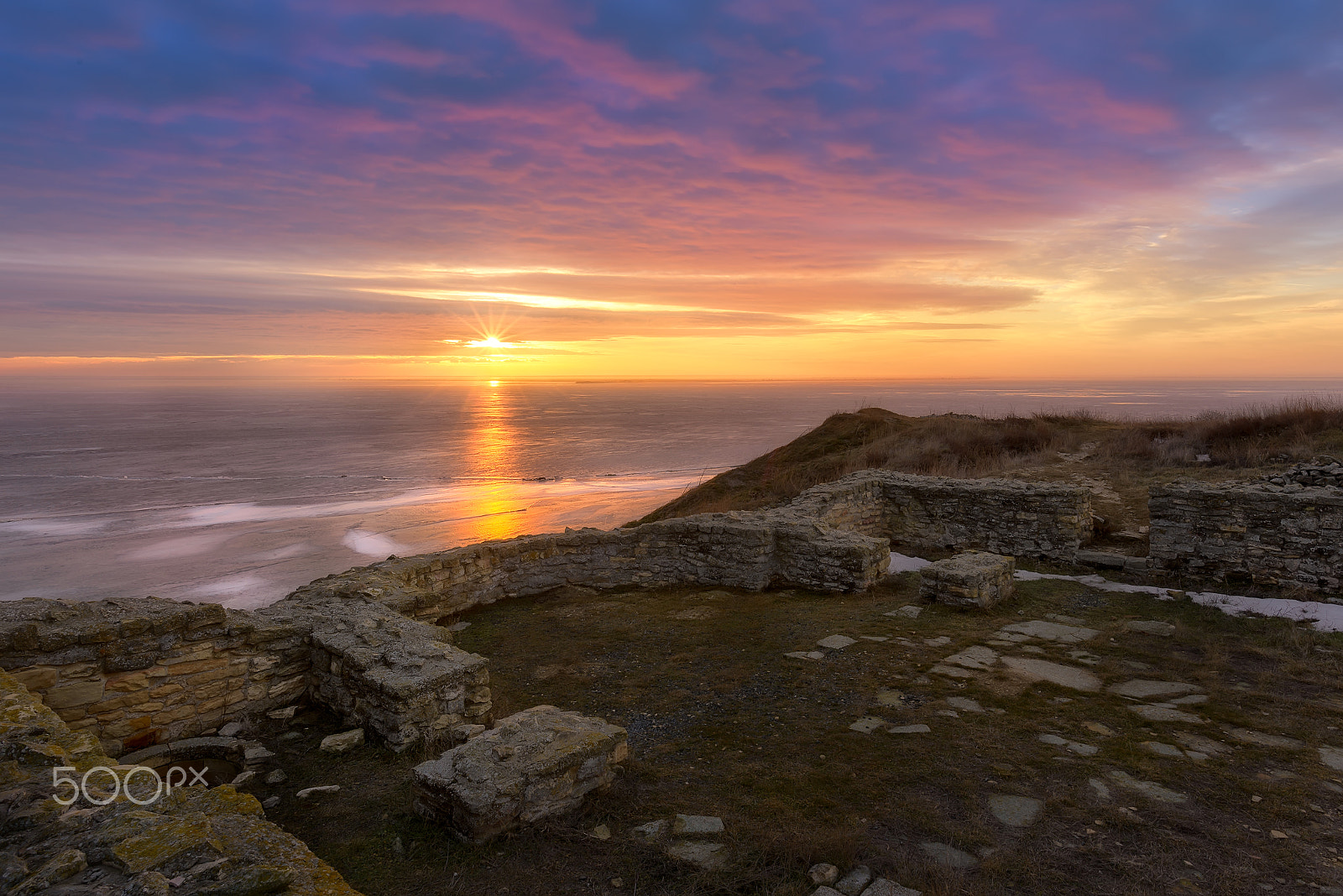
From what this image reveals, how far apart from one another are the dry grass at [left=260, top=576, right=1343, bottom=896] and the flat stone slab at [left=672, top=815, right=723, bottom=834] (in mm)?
81

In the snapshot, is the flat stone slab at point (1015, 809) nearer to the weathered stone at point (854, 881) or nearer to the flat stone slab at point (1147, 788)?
the flat stone slab at point (1147, 788)

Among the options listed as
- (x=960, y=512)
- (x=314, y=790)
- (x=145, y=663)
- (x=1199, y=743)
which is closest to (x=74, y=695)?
(x=145, y=663)

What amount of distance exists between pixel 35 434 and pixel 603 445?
5597cm

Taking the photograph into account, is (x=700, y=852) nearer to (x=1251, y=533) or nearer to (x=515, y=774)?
(x=515, y=774)

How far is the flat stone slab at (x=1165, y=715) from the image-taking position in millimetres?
5227

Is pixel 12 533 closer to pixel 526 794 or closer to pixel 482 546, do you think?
pixel 482 546

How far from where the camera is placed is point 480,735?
4496 mm

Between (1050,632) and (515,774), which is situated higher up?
(515,774)

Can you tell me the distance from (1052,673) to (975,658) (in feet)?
2.18

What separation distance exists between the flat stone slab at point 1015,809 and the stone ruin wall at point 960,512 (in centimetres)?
729

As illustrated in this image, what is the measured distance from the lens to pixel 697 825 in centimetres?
398

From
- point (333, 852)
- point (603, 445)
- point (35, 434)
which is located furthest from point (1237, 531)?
point (35, 434)

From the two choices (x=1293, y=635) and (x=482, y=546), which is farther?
(x=482, y=546)

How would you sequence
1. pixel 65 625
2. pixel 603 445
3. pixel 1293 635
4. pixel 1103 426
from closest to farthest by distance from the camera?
pixel 65 625 → pixel 1293 635 → pixel 1103 426 → pixel 603 445
